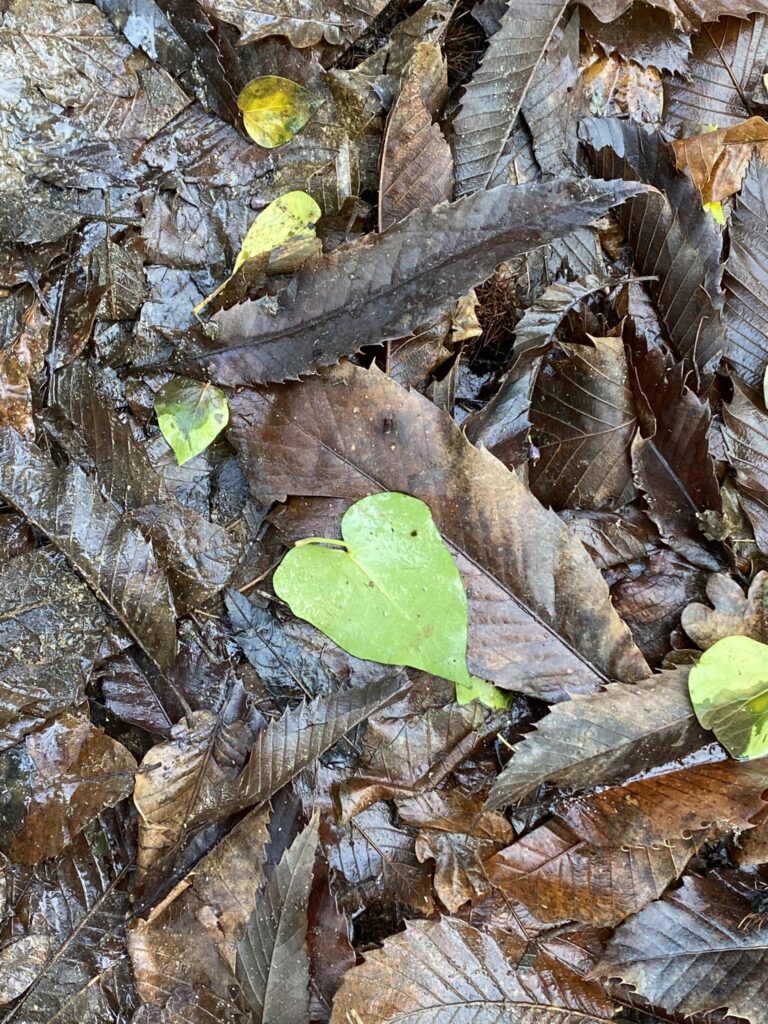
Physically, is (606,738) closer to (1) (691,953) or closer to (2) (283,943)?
(1) (691,953)

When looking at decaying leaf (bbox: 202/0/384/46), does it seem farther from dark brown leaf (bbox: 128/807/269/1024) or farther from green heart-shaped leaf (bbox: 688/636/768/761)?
dark brown leaf (bbox: 128/807/269/1024)

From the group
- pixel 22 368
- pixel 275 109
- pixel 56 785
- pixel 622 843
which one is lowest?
pixel 622 843

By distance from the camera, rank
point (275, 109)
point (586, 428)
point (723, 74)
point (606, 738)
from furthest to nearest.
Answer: point (723, 74) < point (275, 109) < point (586, 428) < point (606, 738)

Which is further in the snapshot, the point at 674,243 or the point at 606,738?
the point at 674,243

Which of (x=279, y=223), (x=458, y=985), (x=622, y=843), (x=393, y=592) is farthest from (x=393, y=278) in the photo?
(x=458, y=985)

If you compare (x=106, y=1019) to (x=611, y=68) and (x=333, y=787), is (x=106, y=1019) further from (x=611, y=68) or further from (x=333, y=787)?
(x=611, y=68)

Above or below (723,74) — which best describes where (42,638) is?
below

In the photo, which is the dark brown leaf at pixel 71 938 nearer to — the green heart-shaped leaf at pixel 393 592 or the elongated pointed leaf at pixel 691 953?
the green heart-shaped leaf at pixel 393 592
